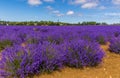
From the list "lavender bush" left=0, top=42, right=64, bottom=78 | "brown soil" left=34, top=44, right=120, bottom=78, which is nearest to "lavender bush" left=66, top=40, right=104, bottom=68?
"brown soil" left=34, top=44, right=120, bottom=78

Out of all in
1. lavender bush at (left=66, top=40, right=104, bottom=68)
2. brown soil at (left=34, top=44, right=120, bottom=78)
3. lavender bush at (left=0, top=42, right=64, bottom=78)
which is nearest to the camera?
lavender bush at (left=0, top=42, right=64, bottom=78)

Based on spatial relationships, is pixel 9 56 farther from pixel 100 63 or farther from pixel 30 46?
pixel 100 63

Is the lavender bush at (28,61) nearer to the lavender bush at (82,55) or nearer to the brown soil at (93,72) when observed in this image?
the brown soil at (93,72)

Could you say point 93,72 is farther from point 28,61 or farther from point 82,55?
point 28,61

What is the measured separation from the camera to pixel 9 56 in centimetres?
530

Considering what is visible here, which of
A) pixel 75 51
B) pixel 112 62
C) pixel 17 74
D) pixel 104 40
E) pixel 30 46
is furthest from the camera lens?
pixel 104 40

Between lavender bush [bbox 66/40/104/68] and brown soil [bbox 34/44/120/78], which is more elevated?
lavender bush [bbox 66/40/104/68]

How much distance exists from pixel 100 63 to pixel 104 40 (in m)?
5.01

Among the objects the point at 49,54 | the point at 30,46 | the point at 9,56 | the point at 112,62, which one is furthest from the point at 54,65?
the point at 112,62

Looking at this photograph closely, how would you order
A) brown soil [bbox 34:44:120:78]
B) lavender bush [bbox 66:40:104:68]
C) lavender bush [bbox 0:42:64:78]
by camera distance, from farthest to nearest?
Answer: lavender bush [bbox 66:40:104:68] → brown soil [bbox 34:44:120:78] → lavender bush [bbox 0:42:64:78]

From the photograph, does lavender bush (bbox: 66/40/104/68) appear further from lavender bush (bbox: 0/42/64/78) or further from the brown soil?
lavender bush (bbox: 0/42/64/78)

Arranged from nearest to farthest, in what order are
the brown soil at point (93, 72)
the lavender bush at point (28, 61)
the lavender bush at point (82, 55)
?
1. the lavender bush at point (28, 61)
2. the brown soil at point (93, 72)
3. the lavender bush at point (82, 55)

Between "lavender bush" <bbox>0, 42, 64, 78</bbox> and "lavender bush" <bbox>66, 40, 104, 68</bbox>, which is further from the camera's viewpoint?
"lavender bush" <bbox>66, 40, 104, 68</bbox>

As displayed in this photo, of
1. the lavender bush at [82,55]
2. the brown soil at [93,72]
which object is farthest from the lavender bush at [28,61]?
the lavender bush at [82,55]
